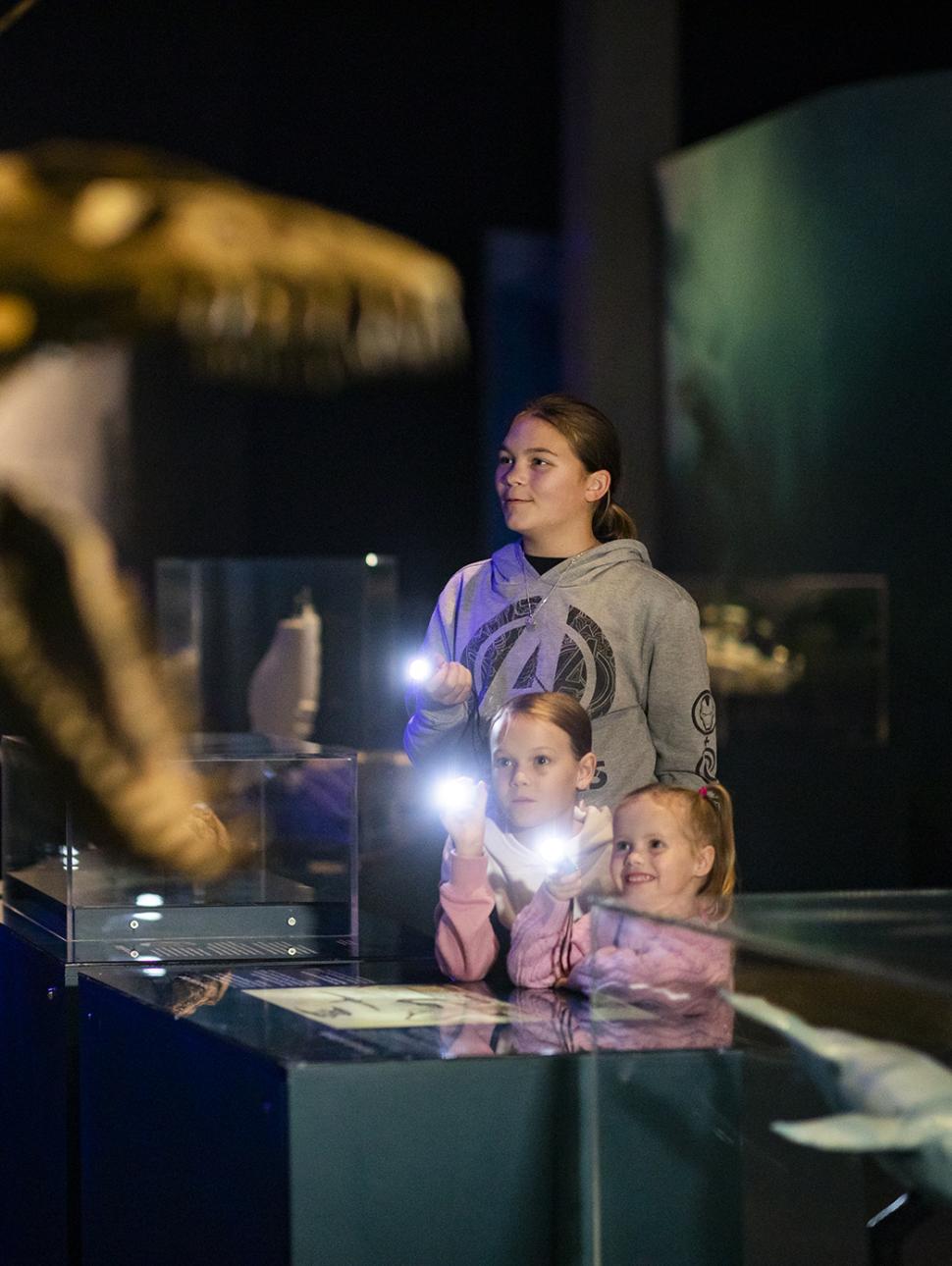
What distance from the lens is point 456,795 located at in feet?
7.06

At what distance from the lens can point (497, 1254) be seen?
1725mm

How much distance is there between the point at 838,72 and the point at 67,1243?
671cm

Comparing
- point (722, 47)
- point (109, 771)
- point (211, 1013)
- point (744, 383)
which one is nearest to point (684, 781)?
point (211, 1013)

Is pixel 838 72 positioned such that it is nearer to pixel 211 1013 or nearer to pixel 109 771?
pixel 211 1013

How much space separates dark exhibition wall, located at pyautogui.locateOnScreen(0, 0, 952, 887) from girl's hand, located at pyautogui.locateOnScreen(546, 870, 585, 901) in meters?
3.75

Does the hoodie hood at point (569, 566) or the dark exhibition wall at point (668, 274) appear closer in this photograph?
the hoodie hood at point (569, 566)

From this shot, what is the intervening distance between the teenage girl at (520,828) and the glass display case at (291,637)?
3172mm

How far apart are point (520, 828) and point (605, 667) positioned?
0.90 ft

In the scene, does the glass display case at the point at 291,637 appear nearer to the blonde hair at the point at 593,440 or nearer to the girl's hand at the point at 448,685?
the blonde hair at the point at 593,440

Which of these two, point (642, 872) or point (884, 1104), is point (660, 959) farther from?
point (642, 872)

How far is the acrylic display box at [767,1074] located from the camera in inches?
51.9

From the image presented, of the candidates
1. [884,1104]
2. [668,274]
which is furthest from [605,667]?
[668,274]

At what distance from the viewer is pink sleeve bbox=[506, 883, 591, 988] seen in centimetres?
213

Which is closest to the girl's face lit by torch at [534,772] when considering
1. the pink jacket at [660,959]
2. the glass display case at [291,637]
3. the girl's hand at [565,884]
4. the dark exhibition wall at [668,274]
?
the girl's hand at [565,884]
